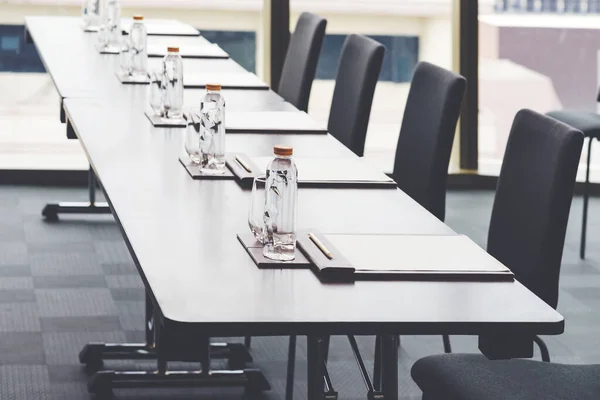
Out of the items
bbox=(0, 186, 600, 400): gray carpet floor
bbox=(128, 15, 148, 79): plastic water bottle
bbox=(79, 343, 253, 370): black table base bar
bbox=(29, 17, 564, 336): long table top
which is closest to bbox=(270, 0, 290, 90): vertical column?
bbox=(0, 186, 600, 400): gray carpet floor

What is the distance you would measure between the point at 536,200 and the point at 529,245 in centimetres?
12

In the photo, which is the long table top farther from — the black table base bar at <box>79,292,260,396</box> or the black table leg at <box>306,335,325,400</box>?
the black table base bar at <box>79,292,260,396</box>

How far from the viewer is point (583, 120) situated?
537 centimetres

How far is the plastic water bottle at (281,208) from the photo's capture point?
2354mm

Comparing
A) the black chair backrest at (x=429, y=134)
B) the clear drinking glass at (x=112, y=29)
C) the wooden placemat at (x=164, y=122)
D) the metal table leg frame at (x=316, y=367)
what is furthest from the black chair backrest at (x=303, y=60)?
the metal table leg frame at (x=316, y=367)

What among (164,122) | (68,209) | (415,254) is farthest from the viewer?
(68,209)

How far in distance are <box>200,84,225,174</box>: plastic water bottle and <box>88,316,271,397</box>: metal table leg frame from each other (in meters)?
0.79

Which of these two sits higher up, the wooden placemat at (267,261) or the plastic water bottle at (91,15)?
the plastic water bottle at (91,15)

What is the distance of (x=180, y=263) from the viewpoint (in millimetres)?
2273

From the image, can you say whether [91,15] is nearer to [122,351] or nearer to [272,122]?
[272,122]

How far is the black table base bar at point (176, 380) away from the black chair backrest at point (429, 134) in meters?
0.81

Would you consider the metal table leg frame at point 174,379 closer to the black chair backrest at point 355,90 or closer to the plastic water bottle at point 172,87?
the plastic water bottle at point 172,87

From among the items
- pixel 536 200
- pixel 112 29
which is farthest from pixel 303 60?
pixel 536 200

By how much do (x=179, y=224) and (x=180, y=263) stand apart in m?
0.28
